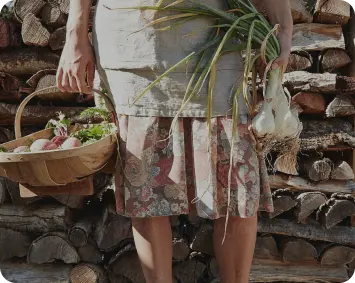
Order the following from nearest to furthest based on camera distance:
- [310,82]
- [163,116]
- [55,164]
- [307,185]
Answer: [55,164], [163,116], [310,82], [307,185]

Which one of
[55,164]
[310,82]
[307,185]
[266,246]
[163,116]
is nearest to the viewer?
[55,164]

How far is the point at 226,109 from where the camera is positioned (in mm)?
1890

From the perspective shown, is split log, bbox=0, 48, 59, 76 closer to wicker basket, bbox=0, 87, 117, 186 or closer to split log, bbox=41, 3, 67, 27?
split log, bbox=41, 3, 67, 27

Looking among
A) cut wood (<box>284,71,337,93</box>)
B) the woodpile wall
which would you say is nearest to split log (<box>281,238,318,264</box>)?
the woodpile wall

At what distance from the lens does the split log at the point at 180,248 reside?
8.79 ft

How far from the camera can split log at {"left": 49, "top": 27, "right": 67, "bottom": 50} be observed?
8.42ft

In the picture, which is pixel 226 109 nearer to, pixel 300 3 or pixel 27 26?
pixel 300 3

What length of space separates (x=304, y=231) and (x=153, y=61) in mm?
1282

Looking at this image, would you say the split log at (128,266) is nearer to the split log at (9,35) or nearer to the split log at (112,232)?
the split log at (112,232)

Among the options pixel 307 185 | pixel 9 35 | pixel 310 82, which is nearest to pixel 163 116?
pixel 310 82

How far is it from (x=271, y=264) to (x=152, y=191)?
3.68ft

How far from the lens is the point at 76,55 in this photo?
1.91 metres

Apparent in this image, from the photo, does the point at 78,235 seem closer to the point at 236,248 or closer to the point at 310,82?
the point at 236,248

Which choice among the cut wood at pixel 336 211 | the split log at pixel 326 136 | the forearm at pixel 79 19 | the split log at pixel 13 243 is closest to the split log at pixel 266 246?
the cut wood at pixel 336 211
